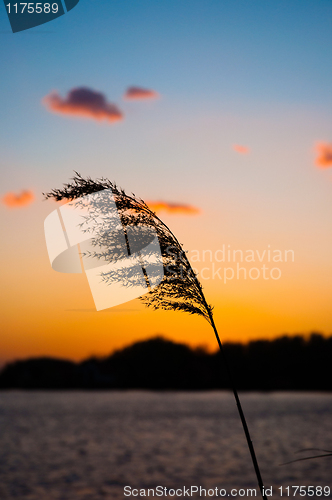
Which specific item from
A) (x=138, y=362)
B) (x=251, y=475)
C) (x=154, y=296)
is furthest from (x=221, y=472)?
(x=138, y=362)

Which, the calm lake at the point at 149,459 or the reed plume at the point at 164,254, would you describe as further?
the calm lake at the point at 149,459

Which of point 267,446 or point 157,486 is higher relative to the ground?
point 157,486

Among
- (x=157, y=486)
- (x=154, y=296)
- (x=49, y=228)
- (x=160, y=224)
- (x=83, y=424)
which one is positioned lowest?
(x=83, y=424)

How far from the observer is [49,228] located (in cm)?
361

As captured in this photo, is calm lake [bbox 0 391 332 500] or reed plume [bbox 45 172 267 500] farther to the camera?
calm lake [bbox 0 391 332 500]

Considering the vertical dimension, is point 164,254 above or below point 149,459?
above

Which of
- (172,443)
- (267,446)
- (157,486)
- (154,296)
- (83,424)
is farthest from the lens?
(83,424)

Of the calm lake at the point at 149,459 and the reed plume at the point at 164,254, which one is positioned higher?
the reed plume at the point at 164,254

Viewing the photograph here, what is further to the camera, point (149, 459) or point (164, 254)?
point (149, 459)

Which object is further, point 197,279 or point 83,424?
point 83,424

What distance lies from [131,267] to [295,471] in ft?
114

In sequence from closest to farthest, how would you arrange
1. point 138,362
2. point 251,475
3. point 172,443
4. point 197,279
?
1. point 197,279
2. point 251,475
3. point 172,443
4. point 138,362

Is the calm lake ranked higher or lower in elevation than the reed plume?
lower

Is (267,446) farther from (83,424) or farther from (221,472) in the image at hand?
(83,424)
